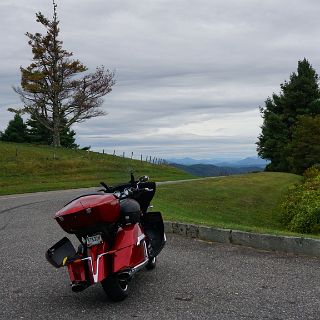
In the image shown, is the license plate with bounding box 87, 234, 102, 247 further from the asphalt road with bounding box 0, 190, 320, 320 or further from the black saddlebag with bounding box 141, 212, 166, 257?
the black saddlebag with bounding box 141, 212, 166, 257

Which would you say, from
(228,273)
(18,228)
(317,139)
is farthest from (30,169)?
(228,273)

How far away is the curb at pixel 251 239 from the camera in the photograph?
291 inches

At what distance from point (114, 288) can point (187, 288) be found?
981mm

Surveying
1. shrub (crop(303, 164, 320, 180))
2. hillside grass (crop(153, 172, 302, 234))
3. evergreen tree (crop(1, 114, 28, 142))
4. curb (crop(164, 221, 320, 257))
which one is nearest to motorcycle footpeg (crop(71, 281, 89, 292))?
curb (crop(164, 221, 320, 257))

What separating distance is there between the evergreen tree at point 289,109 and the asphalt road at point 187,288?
146 ft

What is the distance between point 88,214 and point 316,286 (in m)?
2.83

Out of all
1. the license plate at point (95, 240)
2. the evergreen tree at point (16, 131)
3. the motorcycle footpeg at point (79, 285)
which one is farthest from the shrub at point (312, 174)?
the evergreen tree at point (16, 131)

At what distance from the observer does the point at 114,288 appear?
5.33 meters

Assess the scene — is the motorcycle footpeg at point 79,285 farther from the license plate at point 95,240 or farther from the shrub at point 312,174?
the shrub at point 312,174

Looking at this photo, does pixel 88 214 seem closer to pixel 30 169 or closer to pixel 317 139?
pixel 30 169

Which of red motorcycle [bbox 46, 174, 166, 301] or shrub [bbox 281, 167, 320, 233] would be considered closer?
red motorcycle [bbox 46, 174, 166, 301]

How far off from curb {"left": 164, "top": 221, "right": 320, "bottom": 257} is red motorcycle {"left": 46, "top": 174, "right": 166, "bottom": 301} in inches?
107

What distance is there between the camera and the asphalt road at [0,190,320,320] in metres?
5.05

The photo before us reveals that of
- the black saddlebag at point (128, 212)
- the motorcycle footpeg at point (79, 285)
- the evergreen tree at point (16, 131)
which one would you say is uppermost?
the evergreen tree at point (16, 131)
